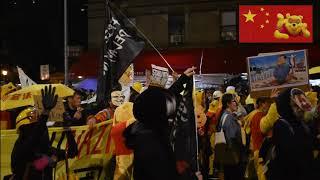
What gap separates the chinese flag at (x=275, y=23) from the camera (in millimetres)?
24578

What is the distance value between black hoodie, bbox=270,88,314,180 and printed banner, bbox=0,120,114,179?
10.1 ft

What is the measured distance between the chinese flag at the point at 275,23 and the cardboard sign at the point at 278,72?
1687 centimetres

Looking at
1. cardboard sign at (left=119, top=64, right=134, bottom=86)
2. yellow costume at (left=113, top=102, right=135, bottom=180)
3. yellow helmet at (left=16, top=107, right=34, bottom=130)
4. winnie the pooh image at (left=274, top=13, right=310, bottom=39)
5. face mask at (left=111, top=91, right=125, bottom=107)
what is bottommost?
yellow costume at (left=113, top=102, right=135, bottom=180)

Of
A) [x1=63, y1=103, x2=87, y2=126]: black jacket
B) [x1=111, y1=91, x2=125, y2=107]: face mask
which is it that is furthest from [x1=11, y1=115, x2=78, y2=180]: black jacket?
[x1=111, y1=91, x2=125, y2=107]: face mask

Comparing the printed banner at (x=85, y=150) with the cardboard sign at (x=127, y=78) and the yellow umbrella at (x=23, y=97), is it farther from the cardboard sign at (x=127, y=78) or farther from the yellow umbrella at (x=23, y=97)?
the cardboard sign at (x=127, y=78)

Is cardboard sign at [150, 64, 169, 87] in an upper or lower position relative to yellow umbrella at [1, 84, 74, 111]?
upper

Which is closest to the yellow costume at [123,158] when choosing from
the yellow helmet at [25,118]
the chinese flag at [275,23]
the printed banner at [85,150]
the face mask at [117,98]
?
the printed banner at [85,150]

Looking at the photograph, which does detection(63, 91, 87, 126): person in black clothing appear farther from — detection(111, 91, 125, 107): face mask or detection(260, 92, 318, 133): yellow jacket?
detection(260, 92, 318, 133): yellow jacket

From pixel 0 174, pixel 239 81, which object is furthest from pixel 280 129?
pixel 239 81

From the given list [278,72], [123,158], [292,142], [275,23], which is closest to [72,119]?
[123,158]

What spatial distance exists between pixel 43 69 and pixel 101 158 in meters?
18.0

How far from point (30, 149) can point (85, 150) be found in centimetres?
166

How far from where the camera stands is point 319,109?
8820mm

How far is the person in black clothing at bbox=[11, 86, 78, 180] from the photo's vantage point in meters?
6.17
